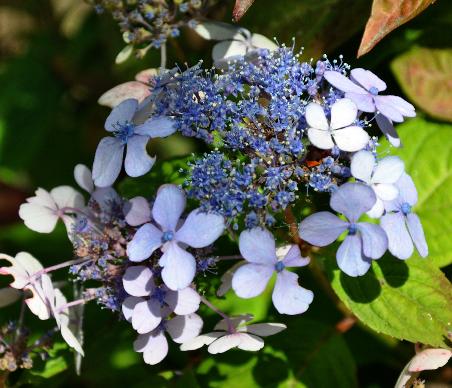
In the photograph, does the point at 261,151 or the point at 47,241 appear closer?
the point at 261,151

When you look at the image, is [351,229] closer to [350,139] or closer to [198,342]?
[350,139]

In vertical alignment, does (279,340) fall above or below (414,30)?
below

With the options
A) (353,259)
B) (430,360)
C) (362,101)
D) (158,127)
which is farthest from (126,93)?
(430,360)

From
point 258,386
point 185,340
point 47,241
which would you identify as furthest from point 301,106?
point 47,241

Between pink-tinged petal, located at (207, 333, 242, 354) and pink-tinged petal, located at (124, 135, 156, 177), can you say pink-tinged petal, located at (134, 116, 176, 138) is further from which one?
pink-tinged petal, located at (207, 333, 242, 354)

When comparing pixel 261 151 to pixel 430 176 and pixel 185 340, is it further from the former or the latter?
pixel 430 176

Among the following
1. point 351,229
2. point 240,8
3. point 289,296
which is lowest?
point 289,296
